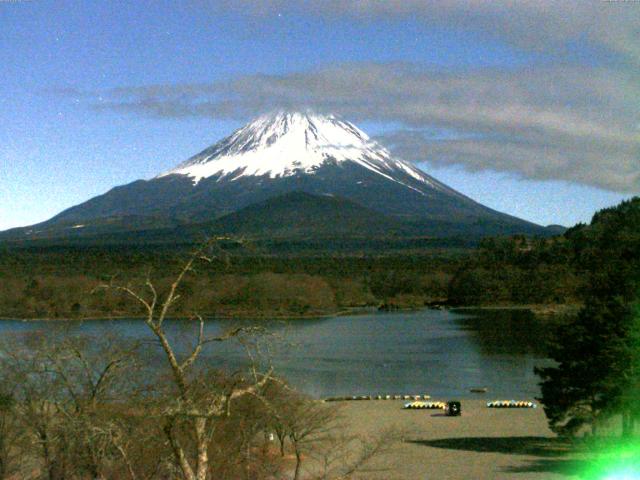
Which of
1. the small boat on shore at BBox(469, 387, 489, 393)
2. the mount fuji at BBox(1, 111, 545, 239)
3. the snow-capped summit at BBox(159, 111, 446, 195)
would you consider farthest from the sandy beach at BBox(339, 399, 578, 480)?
the snow-capped summit at BBox(159, 111, 446, 195)

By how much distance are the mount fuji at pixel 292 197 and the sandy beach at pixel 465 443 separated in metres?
119

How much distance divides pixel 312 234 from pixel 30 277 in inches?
3145

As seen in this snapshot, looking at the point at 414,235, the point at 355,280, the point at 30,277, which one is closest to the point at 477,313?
the point at 355,280

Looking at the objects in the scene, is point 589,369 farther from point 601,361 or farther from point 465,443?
point 465,443

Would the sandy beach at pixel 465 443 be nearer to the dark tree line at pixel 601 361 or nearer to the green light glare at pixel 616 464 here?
the green light glare at pixel 616 464

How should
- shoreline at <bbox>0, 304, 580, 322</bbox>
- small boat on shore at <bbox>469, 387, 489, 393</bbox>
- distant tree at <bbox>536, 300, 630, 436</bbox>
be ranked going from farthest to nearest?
shoreline at <bbox>0, 304, 580, 322</bbox> < small boat on shore at <bbox>469, 387, 489, 393</bbox> < distant tree at <bbox>536, 300, 630, 436</bbox>

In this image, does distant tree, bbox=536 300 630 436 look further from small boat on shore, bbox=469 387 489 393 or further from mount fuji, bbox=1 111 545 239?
mount fuji, bbox=1 111 545 239

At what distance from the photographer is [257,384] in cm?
562

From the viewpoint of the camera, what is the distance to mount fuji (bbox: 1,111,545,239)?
156 m

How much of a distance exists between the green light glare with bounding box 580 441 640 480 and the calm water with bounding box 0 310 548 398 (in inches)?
258

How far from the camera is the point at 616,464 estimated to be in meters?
15.3

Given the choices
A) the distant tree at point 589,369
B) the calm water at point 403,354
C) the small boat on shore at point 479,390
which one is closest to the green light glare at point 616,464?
the distant tree at point 589,369

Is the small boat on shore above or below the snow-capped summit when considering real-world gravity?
below

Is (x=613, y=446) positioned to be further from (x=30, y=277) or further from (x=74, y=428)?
(x=30, y=277)
